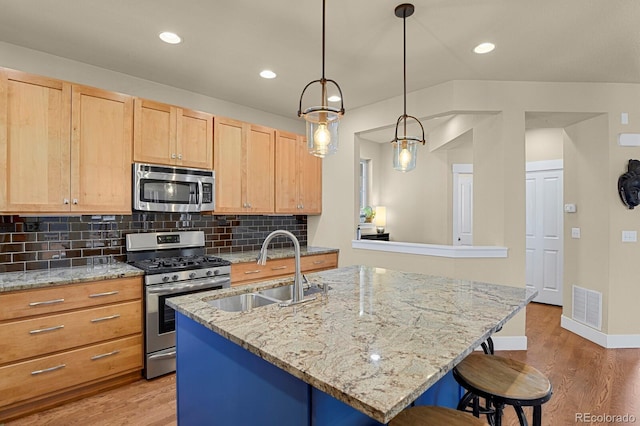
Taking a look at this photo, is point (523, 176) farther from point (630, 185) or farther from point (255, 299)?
point (255, 299)

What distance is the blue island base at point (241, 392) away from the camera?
108cm

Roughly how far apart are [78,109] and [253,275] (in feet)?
6.79

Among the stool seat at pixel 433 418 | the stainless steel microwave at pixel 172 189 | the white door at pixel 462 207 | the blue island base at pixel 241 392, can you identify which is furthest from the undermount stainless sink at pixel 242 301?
the white door at pixel 462 207

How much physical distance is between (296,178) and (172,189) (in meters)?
1.57

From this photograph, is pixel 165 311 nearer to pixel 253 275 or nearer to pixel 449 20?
pixel 253 275

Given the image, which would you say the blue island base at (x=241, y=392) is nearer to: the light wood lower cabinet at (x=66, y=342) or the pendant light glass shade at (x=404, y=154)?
the light wood lower cabinet at (x=66, y=342)

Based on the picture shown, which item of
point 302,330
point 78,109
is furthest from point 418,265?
point 78,109

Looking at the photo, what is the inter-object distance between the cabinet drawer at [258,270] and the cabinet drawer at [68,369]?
0.98 meters

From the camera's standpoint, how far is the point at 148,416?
7.36 feet

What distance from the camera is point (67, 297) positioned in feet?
7.75

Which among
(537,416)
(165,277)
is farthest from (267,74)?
(537,416)

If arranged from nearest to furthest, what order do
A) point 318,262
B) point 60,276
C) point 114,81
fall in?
1. point 60,276
2. point 114,81
3. point 318,262

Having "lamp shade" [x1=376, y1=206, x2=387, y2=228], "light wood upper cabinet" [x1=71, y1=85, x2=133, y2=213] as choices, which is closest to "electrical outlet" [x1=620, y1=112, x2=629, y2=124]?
"lamp shade" [x1=376, y1=206, x2=387, y2=228]

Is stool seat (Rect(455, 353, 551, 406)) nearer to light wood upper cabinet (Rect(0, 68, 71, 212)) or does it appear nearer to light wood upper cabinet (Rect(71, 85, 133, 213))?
light wood upper cabinet (Rect(71, 85, 133, 213))
